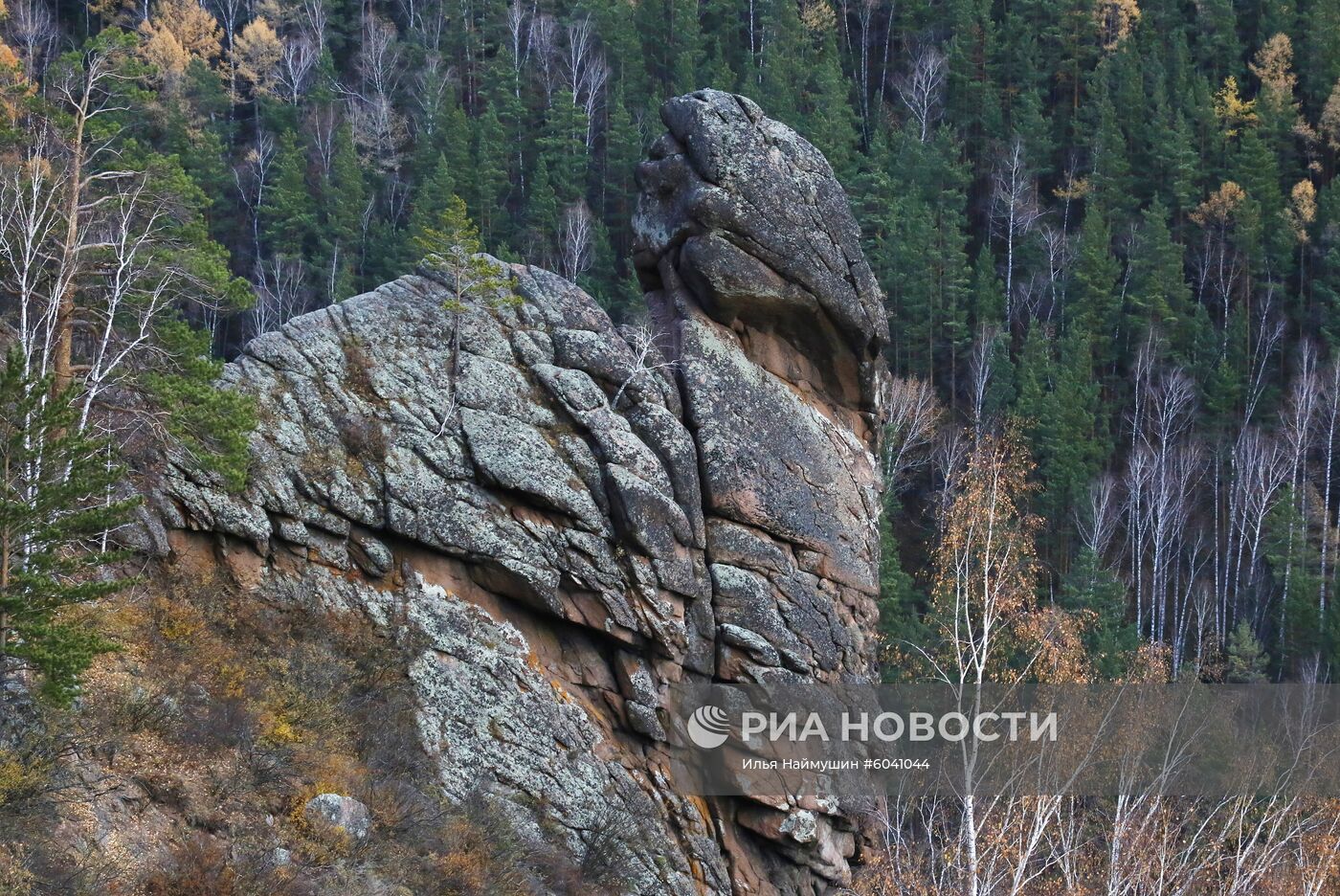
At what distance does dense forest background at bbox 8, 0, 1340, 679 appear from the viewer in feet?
194

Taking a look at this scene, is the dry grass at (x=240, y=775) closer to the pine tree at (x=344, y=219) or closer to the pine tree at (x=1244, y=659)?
the pine tree at (x=1244, y=659)

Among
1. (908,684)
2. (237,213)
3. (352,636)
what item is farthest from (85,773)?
(237,213)

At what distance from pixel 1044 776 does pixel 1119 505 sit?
38076 millimetres

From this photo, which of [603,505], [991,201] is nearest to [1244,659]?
[603,505]

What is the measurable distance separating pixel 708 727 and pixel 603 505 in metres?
4.69

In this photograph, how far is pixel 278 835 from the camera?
20.0 metres

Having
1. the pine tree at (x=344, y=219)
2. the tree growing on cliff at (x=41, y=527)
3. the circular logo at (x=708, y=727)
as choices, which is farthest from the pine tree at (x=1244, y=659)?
the tree growing on cliff at (x=41, y=527)

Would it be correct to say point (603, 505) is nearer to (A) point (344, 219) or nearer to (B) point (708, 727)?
(B) point (708, 727)

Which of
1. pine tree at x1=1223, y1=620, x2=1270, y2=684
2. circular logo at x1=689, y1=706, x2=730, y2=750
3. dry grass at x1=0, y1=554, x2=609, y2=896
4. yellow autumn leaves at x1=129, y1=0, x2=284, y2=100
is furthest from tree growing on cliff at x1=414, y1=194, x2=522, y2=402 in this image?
yellow autumn leaves at x1=129, y1=0, x2=284, y2=100

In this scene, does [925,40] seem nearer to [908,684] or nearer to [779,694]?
[908,684]

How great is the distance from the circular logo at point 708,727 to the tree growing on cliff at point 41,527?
1241cm

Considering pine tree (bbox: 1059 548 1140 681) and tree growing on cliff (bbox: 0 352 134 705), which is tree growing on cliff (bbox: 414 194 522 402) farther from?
pine tree (bbox: 1059 548 1140 681)

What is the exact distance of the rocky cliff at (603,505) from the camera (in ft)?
85.9

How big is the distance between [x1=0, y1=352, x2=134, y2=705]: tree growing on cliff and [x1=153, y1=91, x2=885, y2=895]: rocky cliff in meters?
5.90
